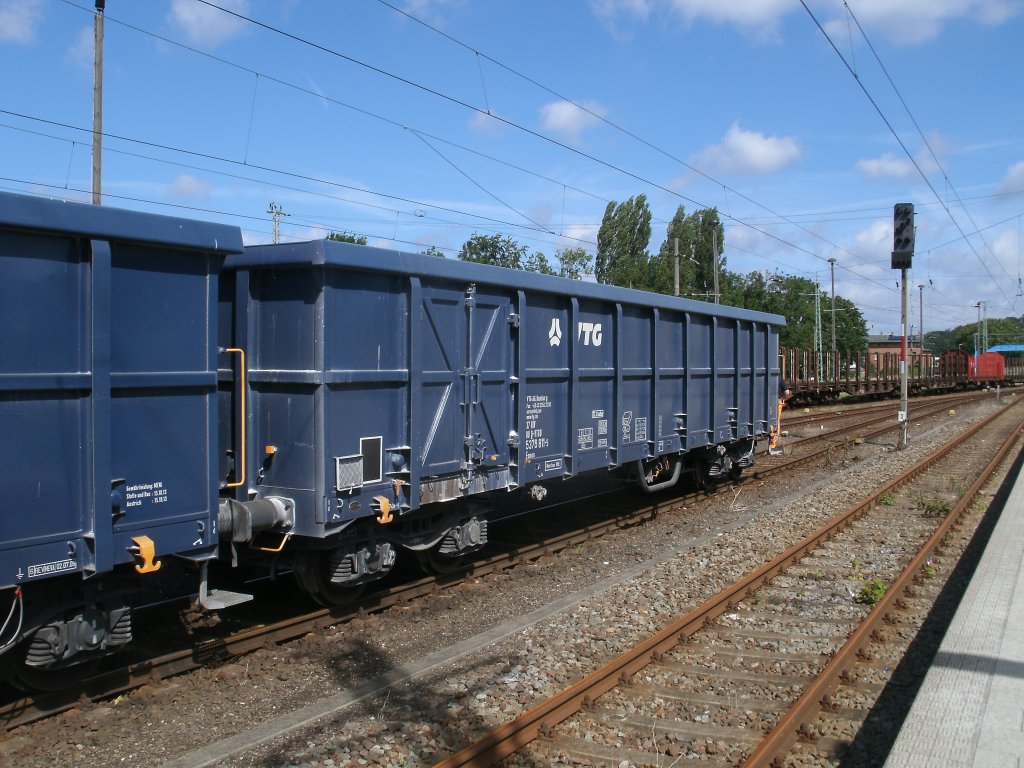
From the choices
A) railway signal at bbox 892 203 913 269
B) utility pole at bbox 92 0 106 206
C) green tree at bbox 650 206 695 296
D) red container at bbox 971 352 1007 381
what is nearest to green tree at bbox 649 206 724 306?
green tree at bbox 650 206 695 296

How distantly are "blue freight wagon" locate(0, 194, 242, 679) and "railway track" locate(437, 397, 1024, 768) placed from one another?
2.60m

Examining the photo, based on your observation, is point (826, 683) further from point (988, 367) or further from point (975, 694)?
point (988, 367)

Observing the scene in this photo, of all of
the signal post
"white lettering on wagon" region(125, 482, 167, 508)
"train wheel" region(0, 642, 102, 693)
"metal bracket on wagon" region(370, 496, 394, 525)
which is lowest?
"train wheel" region(0, 642, 102, 693)

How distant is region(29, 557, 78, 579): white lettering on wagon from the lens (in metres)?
4.87

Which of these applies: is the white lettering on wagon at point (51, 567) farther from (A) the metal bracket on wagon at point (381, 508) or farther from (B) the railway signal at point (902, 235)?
(B) the railway signal at point (902, 235)

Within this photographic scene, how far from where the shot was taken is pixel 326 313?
6.73 m

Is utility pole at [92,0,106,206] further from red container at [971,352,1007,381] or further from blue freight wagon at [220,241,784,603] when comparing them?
red container at [971,352,1007,381]

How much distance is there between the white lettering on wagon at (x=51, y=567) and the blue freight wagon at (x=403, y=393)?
4.97 feet

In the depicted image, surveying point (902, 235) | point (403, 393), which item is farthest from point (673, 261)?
point (403, 393)

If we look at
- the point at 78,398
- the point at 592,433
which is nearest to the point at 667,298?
the point at 592,433

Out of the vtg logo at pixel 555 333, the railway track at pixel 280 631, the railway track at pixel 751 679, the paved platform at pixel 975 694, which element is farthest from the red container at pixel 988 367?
the paved platform at pixel 975 694

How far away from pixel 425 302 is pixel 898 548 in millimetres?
7385

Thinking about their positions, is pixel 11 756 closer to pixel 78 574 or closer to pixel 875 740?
pixel 78 574

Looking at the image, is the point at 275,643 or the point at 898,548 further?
the point at 898,548
